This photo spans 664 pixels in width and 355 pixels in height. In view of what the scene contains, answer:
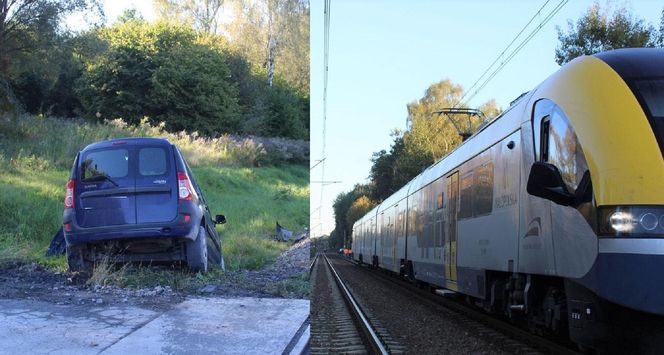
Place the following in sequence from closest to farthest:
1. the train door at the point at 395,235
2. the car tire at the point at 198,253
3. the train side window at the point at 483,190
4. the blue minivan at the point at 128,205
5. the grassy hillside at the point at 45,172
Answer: the blue minivan at the point at 128,205 → the grassy hillside at the point at 45,172 → the car tire at the point at 198,253 → the train side window at the point at 483,190 → the train door at the point at 395,235

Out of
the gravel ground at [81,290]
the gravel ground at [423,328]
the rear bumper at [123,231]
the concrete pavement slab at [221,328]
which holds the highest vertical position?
the rear bumper at [123,231]

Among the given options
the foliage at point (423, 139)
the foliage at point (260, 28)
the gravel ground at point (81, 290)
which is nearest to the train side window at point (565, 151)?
the foliage at point (423, 139)

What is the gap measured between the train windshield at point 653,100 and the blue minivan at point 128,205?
2.98 metres

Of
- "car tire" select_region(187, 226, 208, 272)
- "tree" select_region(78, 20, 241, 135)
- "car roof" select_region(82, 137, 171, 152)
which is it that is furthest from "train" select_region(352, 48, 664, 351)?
"car roof" select_region(82, 137, 171, 152)

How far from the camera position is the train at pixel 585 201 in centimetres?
336

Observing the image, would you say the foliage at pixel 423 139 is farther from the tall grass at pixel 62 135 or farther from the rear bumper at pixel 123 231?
the rear bumper at pixel 123 231

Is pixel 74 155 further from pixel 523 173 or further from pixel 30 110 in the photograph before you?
pixel 523 173

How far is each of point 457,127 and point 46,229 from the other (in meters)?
6.15

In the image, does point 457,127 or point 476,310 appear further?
point 476,310

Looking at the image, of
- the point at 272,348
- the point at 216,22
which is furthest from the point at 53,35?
the point at 272,348

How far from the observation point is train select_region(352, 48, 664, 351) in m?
3.36

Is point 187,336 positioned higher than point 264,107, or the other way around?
point 264,107

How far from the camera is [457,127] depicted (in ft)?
29.6

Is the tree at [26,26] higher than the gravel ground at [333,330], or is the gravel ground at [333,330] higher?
the tree at [26,26]
